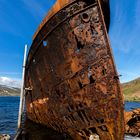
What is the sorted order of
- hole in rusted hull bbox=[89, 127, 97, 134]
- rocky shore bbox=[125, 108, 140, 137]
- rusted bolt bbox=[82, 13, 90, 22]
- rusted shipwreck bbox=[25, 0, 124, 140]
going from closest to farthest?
rusted shipwreck bbox=[25, 0, 124, 140] < hole in rusted hull bbox=[89, 127, 97, 134] < rusted bolt bbox=[82, 13, 90, 22] < rocky shore bbox=[125, 108, 140, 137]

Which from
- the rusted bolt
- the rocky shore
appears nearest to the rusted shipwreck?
the rusted bolt

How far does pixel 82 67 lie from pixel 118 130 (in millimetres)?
2580

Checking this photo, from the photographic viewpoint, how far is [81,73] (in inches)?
321

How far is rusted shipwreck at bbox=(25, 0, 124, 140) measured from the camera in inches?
298

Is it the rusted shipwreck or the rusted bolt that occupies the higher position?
the rusted bolt

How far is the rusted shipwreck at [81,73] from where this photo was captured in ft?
24.8

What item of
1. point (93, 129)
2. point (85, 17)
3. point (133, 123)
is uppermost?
point (85, 17)

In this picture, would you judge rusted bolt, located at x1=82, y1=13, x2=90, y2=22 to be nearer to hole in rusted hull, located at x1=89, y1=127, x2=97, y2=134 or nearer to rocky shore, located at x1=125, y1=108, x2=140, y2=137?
hole in rusted hull, located at x1=89, y1=127, x2=97, y2=134

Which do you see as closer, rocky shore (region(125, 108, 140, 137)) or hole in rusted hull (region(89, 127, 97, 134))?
hole in rusted hull (region(89, 127, 97, 134))

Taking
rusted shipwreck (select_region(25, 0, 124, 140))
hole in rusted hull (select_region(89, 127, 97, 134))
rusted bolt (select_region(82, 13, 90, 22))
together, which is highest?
rusted bolt (select_region(82, 13, 90, 22))

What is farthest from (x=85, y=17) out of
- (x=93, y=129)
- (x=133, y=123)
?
(x=133, y=123)

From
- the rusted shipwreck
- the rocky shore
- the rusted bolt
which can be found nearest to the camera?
the rusted shipwreck

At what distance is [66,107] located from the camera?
880cm

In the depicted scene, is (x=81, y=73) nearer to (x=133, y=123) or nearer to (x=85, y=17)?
(x=85, y=17)
